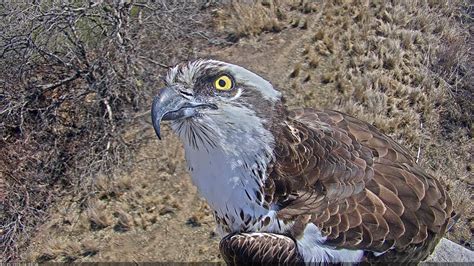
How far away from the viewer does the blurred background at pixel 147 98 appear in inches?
252

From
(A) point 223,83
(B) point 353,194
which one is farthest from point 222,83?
(B) point 353,194

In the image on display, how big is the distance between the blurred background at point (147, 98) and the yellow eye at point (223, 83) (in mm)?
3165

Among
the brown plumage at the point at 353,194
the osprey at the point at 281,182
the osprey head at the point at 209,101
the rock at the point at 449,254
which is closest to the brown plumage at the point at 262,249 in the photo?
the osprey at the point at 281,182

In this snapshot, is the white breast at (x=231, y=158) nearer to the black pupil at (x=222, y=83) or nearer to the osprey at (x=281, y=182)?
the osprey at (x=281, y=182)

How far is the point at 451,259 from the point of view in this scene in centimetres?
462

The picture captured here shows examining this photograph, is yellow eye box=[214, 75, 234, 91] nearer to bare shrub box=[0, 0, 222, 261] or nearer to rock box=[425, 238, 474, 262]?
rock box=[425, 238, 474, 262]

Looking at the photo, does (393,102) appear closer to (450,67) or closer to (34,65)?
(450,67)

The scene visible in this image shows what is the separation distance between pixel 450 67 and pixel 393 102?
1.07 meters

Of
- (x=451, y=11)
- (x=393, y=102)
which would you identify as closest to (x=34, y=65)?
(x=393, y=102)

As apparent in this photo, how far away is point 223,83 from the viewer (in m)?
3.00

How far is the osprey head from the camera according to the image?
2.96 metres

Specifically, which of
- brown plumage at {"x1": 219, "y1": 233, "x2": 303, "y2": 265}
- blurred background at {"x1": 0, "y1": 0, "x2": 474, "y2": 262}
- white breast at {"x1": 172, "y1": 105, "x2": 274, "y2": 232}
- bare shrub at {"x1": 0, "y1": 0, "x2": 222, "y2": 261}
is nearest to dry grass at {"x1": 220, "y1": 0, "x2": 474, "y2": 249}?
blurred background at {"x1": 0, "y1": 0, "x2": 474, "y2": 262}

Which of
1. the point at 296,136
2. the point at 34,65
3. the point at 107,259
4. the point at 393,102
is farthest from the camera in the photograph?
the point at 34,65

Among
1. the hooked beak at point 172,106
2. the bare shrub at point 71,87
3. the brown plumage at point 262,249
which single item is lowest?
the bare shrub at point 71,87
